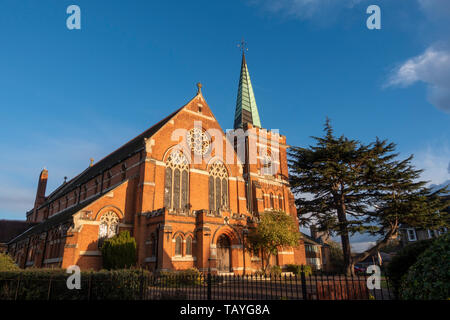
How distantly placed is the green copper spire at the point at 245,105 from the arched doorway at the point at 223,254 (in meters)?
18.9

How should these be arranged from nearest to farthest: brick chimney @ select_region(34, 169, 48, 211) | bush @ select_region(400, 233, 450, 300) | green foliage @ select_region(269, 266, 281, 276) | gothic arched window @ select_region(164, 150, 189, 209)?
bush @ select_region(400, 233, 450, 300)
green foliage @ select_region(269, 266, 281, 276)
gothic arched window @ select_region(164, 150, 189, 209)
brick chimney @ select_region(34, 169, 48, 211)

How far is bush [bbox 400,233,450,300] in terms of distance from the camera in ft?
21.6

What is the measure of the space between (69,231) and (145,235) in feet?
18.0

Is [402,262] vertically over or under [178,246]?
under

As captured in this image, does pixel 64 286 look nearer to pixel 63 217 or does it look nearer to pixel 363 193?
pixel 63 217

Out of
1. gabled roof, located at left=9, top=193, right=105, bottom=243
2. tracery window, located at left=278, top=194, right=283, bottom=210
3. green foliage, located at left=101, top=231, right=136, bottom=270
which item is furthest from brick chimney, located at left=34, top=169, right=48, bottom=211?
tracery window, located at left=278, top=194, right=283, bottom=210

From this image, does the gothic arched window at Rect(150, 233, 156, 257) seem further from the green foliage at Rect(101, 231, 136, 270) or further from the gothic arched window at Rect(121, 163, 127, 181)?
the gothic arched window at Rect(121, 163, 127, 181)

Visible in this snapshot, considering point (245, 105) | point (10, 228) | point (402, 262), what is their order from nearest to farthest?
point (402, 262) < point (245, 105) < point (10, 228)

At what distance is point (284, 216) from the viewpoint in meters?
29.4

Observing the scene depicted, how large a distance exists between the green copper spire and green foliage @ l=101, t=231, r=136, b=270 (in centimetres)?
2327

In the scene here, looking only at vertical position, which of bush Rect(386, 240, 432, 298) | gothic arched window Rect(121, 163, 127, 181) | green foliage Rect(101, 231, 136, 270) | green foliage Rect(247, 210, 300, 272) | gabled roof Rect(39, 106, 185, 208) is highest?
gabled roof Rect(39, 106, 185, 208)

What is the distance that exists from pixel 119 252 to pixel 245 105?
28.8 m

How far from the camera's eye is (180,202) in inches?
1075

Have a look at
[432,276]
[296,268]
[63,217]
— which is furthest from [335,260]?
[432,276]
